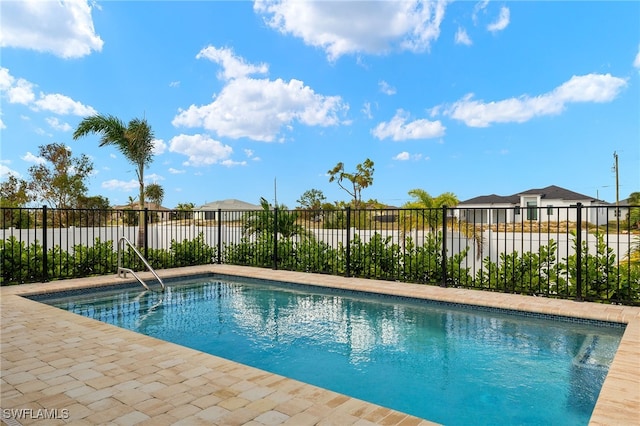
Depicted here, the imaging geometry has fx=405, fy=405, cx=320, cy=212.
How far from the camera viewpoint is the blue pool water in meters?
3.41

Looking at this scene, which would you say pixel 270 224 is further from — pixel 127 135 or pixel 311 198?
pixel 311 198

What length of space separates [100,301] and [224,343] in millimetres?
3446

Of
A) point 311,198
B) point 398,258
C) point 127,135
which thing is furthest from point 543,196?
point 127,135

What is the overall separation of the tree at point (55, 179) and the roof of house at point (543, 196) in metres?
31.5

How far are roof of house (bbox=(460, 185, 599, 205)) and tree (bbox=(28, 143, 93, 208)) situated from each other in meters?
31.5

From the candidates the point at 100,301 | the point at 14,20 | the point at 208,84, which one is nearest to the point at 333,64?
the point at 208,84

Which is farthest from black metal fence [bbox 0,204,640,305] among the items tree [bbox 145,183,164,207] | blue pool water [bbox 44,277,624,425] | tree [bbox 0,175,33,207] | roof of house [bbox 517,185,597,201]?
tree [bbox 145,183,164,207]

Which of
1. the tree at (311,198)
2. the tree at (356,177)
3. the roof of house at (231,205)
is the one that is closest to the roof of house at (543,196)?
the tree at (356,177)

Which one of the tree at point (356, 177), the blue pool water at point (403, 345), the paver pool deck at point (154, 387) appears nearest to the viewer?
the paver pool deck at point (154, 387)

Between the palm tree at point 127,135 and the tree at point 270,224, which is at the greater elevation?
the palm tree at point 127,135

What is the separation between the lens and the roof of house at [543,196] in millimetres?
32062

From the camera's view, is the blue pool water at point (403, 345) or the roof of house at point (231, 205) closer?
the blue pool water at point (403, 345)

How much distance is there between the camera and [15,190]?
84.6 ft

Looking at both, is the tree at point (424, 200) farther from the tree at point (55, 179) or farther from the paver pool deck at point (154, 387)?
the tree at point (55, 179)
